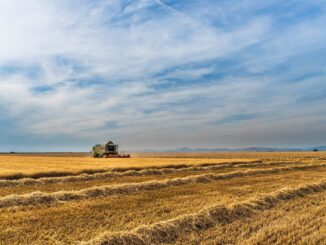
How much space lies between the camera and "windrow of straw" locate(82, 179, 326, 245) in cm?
757

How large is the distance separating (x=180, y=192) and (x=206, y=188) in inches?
78.7

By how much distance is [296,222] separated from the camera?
9688mm

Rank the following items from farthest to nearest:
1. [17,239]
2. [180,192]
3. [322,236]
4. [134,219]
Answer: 1. [180,192]
2. [134,219]
3. [322,236]
4. [17,239]

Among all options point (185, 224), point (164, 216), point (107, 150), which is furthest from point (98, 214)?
point (107, 150)

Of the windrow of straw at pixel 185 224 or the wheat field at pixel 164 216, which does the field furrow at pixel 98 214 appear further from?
the windrow of straw at pixel 185 224

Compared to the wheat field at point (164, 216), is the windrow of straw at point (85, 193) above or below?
above

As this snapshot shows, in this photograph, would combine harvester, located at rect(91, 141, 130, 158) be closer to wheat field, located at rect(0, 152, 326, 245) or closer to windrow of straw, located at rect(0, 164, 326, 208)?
windrow of straw, located at rect(0, 164, 326, 208)

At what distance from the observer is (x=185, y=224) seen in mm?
8930

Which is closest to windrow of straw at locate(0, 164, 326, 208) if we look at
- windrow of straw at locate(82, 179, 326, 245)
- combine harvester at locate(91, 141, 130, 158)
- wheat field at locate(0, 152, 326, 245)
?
wheat field at locate(0, 152, 326, 245)

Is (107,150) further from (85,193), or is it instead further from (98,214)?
(98,214)

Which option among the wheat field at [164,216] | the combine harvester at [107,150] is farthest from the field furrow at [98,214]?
the combine harvester at [107,150]

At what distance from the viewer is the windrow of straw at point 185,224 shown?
7569 mm

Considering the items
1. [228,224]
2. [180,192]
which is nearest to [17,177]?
[180,192]

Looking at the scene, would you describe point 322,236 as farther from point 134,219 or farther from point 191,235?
point 134,219
